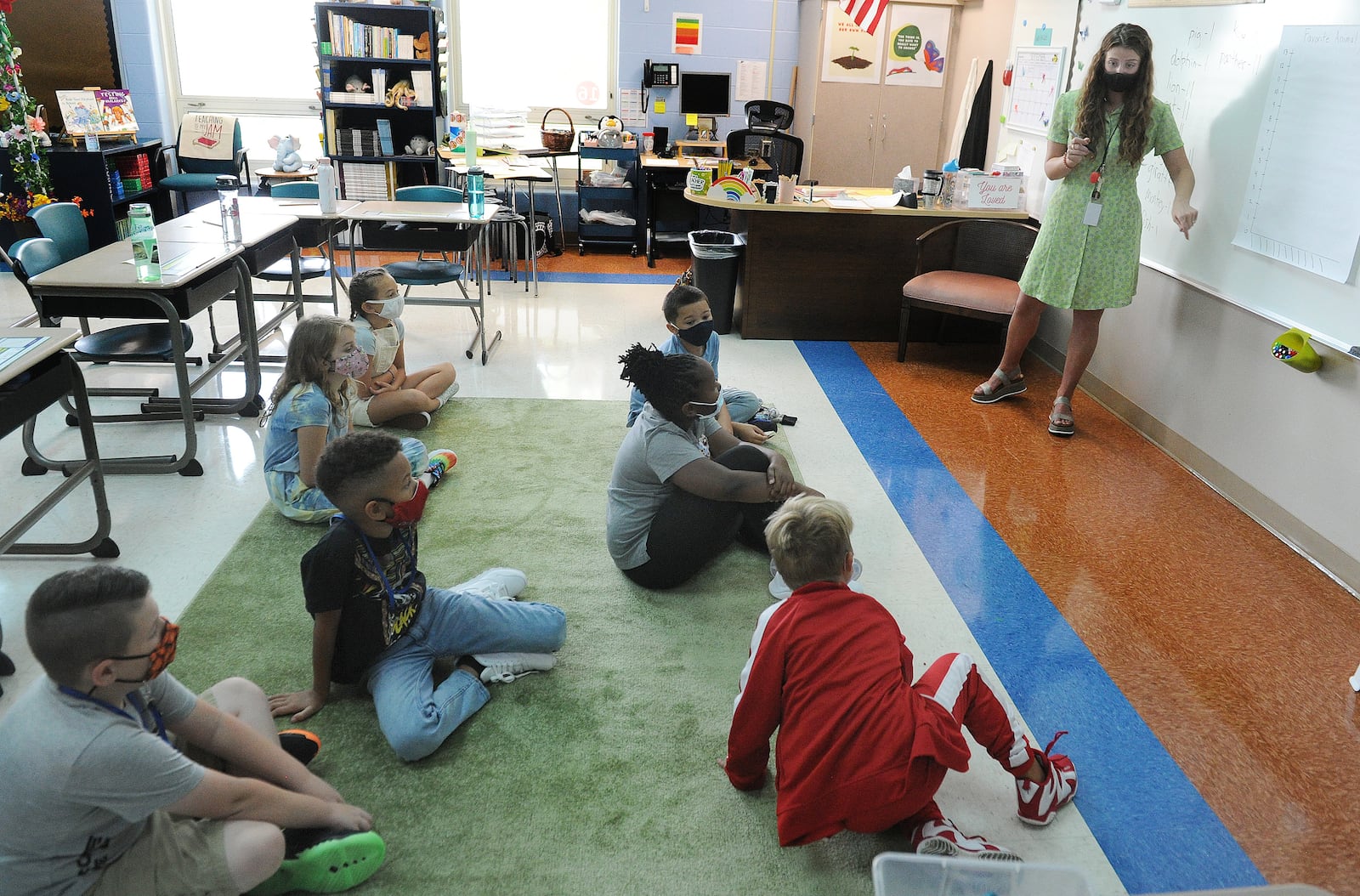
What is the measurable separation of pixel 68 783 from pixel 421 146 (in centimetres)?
667

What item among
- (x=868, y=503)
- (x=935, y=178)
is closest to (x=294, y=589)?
(x=868, y=503)

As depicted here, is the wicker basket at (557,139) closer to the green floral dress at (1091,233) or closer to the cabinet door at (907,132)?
the cabinet door at (907,132)

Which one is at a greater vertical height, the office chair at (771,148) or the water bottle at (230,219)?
the office chair at (771,148)

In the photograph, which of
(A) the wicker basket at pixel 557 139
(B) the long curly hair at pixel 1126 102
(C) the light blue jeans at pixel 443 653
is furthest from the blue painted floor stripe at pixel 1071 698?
(A) the wicker basket at pixel 557 139

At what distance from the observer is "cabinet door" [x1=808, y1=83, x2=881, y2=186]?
24.0ft

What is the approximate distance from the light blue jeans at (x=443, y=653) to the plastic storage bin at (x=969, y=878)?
1066 millimetres

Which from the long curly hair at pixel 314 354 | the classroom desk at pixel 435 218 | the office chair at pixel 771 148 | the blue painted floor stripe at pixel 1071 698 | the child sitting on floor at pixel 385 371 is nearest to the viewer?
the blue painted floor stripe at pixel 1071 698

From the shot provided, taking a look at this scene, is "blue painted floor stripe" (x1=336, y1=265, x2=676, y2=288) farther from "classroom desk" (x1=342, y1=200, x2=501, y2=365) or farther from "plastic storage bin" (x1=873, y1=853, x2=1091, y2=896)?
"plastic storage bin" (x1=873, y1=853, x2=1091, y2=896)

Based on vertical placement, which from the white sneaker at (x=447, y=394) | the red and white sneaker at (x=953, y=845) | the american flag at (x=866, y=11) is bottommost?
the red and white sneaker at (x=953, y=845)

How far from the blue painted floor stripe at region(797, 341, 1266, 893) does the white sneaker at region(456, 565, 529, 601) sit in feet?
4.41

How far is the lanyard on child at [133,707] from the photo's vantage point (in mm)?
1461

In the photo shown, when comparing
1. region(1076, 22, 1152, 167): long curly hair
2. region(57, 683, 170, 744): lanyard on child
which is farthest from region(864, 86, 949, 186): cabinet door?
region(57, 683, 170, 744): lanyard on child

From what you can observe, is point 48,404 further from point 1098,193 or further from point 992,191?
point 992,191

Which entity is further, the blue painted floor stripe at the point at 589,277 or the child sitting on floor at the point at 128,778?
the blue painted floor stripe at the point at 589,277
